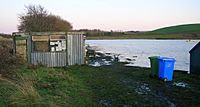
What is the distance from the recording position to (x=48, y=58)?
17.3 m

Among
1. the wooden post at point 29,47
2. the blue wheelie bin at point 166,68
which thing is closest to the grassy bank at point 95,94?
the blue wheelie bin at point 166,68

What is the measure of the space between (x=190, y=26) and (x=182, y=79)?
97.3 metres

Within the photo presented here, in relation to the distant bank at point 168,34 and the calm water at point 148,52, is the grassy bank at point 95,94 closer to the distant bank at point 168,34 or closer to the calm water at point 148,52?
the calm water at point 148,52

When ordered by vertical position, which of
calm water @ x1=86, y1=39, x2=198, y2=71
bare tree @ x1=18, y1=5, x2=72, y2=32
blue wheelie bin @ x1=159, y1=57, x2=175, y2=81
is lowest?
calm water @ x1=86, y1=39, x2=198, y2=71

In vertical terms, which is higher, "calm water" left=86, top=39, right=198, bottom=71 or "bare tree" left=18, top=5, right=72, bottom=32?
"bare tree" left=18, top=5, right=72, bottom=32

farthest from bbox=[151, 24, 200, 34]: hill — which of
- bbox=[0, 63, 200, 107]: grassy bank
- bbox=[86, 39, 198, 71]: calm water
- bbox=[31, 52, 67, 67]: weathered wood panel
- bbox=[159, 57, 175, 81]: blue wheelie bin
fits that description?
bbox=[0, 63, 200, 107]: grassy bank

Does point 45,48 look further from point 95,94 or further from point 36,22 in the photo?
point 36,22

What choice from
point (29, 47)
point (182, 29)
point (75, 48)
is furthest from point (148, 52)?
point (182, 29)

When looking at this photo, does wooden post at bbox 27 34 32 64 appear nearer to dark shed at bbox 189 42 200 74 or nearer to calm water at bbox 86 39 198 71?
calm water at bbox 86 39 198 71

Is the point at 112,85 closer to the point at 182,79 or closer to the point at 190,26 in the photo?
the point at 182,79

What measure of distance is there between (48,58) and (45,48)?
2.40 feet

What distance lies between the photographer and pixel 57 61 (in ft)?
57.4

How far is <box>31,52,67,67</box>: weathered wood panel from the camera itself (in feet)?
56.7

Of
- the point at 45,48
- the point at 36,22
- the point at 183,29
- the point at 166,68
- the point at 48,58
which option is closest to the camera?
the point at 166,68
